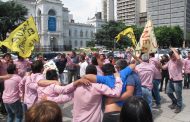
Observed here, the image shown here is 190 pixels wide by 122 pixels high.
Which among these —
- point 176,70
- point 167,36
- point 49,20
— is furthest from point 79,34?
point 176,70

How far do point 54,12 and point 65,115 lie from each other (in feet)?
275

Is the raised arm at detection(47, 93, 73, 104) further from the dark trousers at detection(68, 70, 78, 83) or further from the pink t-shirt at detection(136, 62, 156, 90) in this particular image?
the dark trousers at detection(68, 70, 78, 83)

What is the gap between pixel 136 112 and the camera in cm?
238

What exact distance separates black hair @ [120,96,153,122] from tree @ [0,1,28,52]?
2146 inches

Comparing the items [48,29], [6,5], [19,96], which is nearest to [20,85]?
[19,96]

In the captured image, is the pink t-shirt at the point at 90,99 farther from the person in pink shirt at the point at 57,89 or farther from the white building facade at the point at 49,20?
the white building facade at the point at 49,20

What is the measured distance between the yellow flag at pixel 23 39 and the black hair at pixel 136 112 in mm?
6251

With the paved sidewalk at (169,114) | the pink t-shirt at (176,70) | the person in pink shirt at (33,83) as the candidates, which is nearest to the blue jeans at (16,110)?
the person in pink shirt at (33,83)

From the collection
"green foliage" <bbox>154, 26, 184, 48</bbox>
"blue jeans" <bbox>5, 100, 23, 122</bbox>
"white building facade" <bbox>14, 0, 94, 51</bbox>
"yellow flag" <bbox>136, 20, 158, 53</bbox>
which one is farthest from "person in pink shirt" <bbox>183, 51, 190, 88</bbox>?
"green foliage" <bbox>154, 26, 184, 48</bbox>

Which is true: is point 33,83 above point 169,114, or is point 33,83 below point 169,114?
above

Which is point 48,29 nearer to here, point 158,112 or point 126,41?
point 126,41

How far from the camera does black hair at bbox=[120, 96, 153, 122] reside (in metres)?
2.37

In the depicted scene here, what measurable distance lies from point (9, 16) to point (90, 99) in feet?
179

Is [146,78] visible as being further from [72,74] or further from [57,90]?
[72,74]
